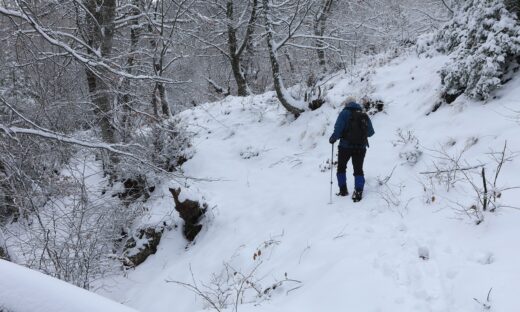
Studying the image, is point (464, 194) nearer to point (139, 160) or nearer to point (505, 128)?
point (505, 128)

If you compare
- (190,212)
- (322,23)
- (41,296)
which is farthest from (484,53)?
(322,23)

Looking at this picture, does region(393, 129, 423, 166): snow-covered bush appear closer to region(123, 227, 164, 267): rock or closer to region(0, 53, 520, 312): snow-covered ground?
region(0, 53, 520, 312): snow-covered ground

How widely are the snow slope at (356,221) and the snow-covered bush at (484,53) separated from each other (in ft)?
1.15

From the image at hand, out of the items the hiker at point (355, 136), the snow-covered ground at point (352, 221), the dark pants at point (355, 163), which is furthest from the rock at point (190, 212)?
the hiker at point (355, 136)

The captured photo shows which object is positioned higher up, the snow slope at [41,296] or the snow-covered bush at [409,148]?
the snow slope at [41,296]

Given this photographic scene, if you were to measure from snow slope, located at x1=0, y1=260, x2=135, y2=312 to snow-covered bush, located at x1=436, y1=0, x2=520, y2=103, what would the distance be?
24.0ft

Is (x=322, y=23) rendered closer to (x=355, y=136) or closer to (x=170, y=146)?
(x=170, y=146)

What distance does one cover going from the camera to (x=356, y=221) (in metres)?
5.66

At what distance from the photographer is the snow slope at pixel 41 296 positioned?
1.47 meters

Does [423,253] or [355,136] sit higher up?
[355,136]

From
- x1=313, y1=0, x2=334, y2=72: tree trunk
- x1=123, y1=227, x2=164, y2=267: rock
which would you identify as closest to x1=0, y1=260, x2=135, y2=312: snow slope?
x1=123, y1=227, x2=164, y2=267: rock

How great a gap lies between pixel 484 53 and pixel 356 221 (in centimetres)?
407

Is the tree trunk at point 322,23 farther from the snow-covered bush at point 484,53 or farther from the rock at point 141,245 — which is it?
the rock at point 141,245

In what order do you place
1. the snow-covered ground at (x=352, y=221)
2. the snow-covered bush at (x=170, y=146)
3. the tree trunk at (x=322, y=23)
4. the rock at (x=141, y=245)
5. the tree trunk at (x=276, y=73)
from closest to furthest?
1. the snow-covered ground at (x=352, y=221)
2. the rock at (x=141, y=245)
3. the tree trunk at (x=276, y=73)
4. the snow-covered bush at (x=170, y=146)
5. the tree trunk at (x=322, y=23)
